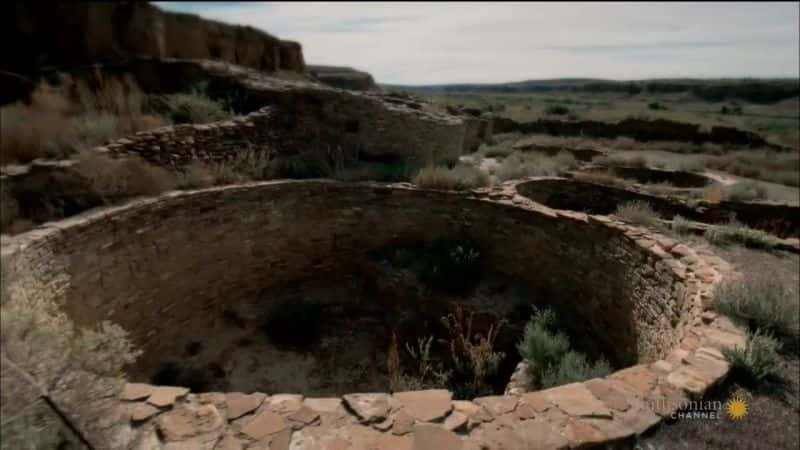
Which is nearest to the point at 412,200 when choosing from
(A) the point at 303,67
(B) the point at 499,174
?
(B) the point at 499,174

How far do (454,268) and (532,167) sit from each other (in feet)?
13.0

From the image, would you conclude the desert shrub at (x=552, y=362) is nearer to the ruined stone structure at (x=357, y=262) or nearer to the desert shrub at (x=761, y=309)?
the ruined stone structure at (x=357, y=262)

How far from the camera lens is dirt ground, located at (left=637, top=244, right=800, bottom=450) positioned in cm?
235

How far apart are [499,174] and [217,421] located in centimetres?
698

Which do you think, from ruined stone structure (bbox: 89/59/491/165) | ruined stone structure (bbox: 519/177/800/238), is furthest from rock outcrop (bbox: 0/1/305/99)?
ruined stone structure (bbox: 519/177/800/238)

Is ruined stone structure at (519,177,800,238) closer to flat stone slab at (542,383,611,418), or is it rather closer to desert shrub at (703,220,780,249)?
desert shrub at (703,220,780,249)

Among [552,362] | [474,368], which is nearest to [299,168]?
[474,368]

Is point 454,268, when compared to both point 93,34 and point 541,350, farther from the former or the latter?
point 93,34

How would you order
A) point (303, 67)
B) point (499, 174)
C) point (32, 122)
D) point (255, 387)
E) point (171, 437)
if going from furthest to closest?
point (303, 67), point (499, 174), point (32, 122), point (255, 387), point (171, 437)

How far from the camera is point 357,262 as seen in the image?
6.62m

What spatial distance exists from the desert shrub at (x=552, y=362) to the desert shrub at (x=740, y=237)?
114 inches

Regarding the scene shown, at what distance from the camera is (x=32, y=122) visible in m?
5.69

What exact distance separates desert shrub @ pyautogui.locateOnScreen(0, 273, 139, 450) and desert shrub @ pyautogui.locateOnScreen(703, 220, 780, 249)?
269 inches

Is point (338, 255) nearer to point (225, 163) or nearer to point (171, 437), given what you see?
point (225, 163)
